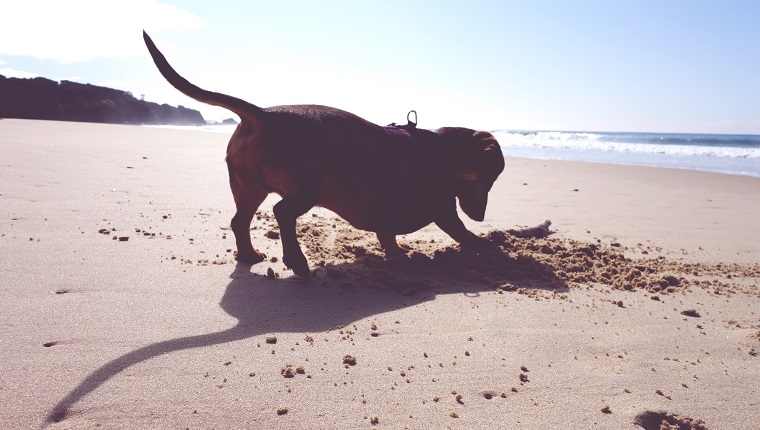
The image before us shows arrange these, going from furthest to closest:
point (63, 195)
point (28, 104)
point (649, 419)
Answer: point (28, 104) < point (63, 195) < point (649, 419)

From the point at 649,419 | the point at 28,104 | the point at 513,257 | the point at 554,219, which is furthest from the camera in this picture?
the point at 28,104

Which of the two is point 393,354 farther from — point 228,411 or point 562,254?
point 562,254

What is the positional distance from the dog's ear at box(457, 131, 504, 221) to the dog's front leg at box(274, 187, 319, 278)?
1.46 metres

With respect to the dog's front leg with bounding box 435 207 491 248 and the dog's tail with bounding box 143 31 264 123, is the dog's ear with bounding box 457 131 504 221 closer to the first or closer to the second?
the dog's front leg with bounding box 435 207 491 248

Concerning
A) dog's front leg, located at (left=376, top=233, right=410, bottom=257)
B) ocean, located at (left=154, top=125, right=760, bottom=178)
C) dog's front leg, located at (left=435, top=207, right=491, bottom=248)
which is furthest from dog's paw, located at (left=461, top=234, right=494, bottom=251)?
ocean, located at (left=154, top=125, right=760, bottom=178)

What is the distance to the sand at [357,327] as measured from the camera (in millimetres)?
1739

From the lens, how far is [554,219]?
546 cm

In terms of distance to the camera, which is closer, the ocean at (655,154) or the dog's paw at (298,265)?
the dog's paw at (298,265)

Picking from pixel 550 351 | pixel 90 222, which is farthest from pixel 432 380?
pixel 90 222

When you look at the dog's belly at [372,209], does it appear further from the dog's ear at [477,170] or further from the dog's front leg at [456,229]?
the dog's ear at [477,170]

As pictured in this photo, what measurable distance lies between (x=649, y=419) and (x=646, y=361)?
0.47 metres

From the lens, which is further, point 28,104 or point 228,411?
point 28,104

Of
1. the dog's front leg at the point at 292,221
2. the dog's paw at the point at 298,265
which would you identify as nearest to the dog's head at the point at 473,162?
the dog's front leg at the point at 292,221

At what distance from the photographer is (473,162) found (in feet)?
13.3
